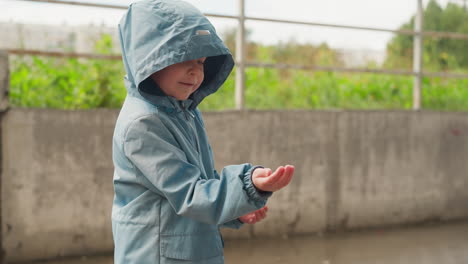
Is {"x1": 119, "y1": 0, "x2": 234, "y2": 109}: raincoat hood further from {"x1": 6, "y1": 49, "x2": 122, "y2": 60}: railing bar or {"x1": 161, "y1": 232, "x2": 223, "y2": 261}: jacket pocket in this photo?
{"x1": 6, "y1": 49, "x2": 122, "y2": 60}: railing bar

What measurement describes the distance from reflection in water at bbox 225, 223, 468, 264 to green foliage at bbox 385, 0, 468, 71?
2120 millimetres

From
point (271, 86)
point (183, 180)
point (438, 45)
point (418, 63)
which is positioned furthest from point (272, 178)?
point (438, 45)

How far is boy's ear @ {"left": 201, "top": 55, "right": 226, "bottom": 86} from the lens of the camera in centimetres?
208

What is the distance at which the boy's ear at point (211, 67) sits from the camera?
2.08 metres

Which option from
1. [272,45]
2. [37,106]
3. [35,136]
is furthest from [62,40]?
[272,45]

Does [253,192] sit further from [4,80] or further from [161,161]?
[4,80]

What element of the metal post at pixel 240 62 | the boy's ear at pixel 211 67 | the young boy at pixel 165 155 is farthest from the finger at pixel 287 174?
the metal post at pixel 240 62

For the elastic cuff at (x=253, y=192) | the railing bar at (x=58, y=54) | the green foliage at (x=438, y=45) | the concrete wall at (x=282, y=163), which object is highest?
the green foliage at (x=438, y=45)

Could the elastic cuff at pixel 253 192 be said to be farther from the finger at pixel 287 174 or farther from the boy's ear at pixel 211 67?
the boy's ear at pixel 211 67

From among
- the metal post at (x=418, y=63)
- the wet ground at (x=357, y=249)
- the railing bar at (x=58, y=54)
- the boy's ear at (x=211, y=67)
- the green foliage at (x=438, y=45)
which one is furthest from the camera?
the green foliage at (x=438, y=45)

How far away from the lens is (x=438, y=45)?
25.1ft

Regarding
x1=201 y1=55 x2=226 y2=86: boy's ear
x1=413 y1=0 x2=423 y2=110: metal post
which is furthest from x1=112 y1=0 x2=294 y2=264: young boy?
x1=413 y1=0 x2=423 y2=110: metal post

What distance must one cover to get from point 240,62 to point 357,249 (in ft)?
5.72

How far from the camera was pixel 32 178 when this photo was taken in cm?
398
